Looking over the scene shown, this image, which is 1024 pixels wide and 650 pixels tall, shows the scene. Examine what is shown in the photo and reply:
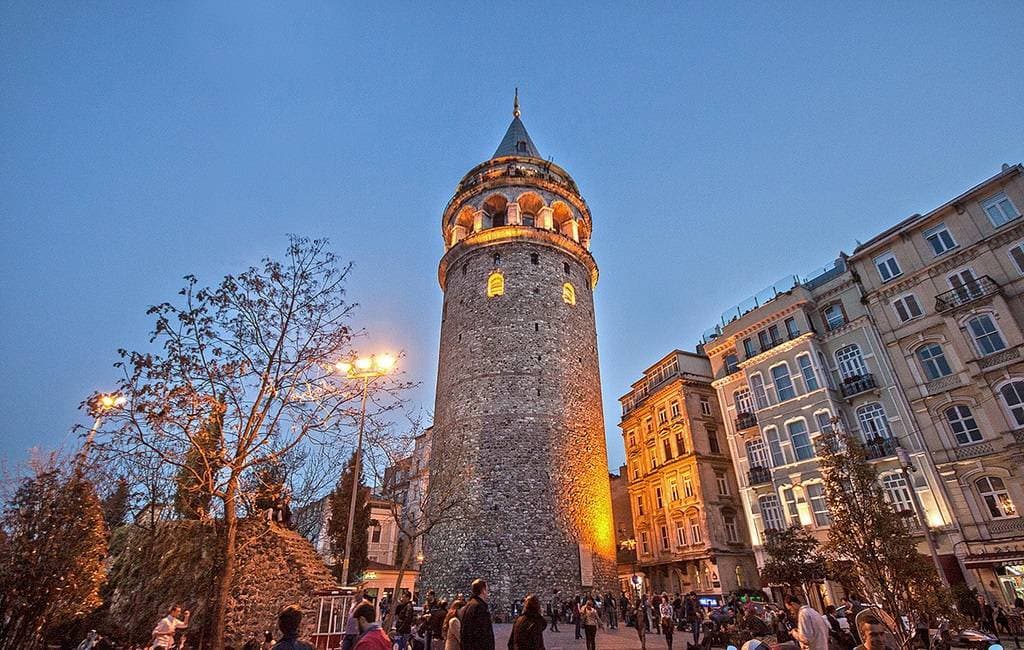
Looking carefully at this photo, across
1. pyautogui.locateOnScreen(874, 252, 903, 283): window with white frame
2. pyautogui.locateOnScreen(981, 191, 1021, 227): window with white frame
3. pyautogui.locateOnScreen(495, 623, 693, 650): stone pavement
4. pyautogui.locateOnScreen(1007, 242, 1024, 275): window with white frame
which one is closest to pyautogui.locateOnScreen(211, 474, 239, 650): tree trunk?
pyautogui.locateOnScreen(495, 623, 693, 650): stone pavement

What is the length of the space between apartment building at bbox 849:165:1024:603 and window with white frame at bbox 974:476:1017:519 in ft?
0.11

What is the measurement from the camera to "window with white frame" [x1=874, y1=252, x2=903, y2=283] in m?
21.8

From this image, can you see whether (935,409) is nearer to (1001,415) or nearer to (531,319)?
(1001,415)

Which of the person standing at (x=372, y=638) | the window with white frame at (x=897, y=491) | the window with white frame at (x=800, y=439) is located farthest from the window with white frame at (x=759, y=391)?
the person standing at (x=372, y=638)

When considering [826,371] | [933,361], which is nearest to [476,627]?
[933,361]

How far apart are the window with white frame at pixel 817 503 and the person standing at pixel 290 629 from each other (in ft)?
73.3

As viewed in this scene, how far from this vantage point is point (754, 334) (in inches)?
1048

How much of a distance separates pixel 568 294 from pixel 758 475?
1289 cm

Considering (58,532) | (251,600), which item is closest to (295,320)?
(58,532)

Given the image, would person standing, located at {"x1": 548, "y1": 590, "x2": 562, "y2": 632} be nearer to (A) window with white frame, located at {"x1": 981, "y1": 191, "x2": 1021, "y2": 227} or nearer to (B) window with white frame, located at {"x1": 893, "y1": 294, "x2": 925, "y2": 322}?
(B) window with white frame, located at {"x1": 893, "y1": 294, "x2": 925, "y2": 322}

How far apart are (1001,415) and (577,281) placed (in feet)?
59.0

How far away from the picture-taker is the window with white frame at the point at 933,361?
1941cm

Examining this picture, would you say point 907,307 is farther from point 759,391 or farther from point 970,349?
point 759,391

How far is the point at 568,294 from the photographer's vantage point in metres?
27.1
